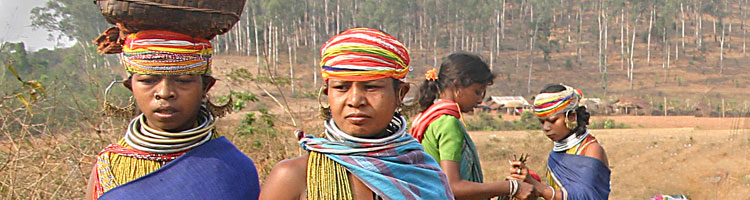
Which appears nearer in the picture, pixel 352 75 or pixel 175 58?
pixel 352 75

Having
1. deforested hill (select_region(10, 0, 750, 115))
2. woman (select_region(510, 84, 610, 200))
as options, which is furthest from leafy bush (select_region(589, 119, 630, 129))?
woman (select_region(510, 84, 610, 200))

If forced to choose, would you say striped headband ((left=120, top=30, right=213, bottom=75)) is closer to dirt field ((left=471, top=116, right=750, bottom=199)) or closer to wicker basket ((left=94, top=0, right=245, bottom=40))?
wicker basket ((left=94, top=0, right=245, bottom=40))

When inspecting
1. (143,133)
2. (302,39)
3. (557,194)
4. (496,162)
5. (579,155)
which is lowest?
(496,162)

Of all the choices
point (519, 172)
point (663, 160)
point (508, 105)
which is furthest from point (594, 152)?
point (508, 105)

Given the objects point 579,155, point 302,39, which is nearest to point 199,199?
point 579,155

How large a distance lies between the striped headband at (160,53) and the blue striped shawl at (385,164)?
552 millimetres

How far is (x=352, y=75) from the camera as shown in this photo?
1.62m

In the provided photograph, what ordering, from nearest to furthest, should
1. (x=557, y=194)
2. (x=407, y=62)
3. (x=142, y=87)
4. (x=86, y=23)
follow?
(x=407, y=62) → (x=142, y=87) → (x=557, y=194) → (x=86, y=23)

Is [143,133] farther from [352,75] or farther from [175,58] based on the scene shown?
[352,75]

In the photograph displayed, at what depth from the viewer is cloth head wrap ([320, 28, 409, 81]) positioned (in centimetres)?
162

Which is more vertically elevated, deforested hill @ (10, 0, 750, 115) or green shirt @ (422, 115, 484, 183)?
deforested hill @ (10, 0, 750, 115)

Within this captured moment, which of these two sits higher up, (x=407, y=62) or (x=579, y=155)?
(x=407, y=62)

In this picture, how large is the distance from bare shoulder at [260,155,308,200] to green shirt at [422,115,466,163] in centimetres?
130

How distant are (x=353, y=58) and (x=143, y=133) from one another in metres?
0.85
